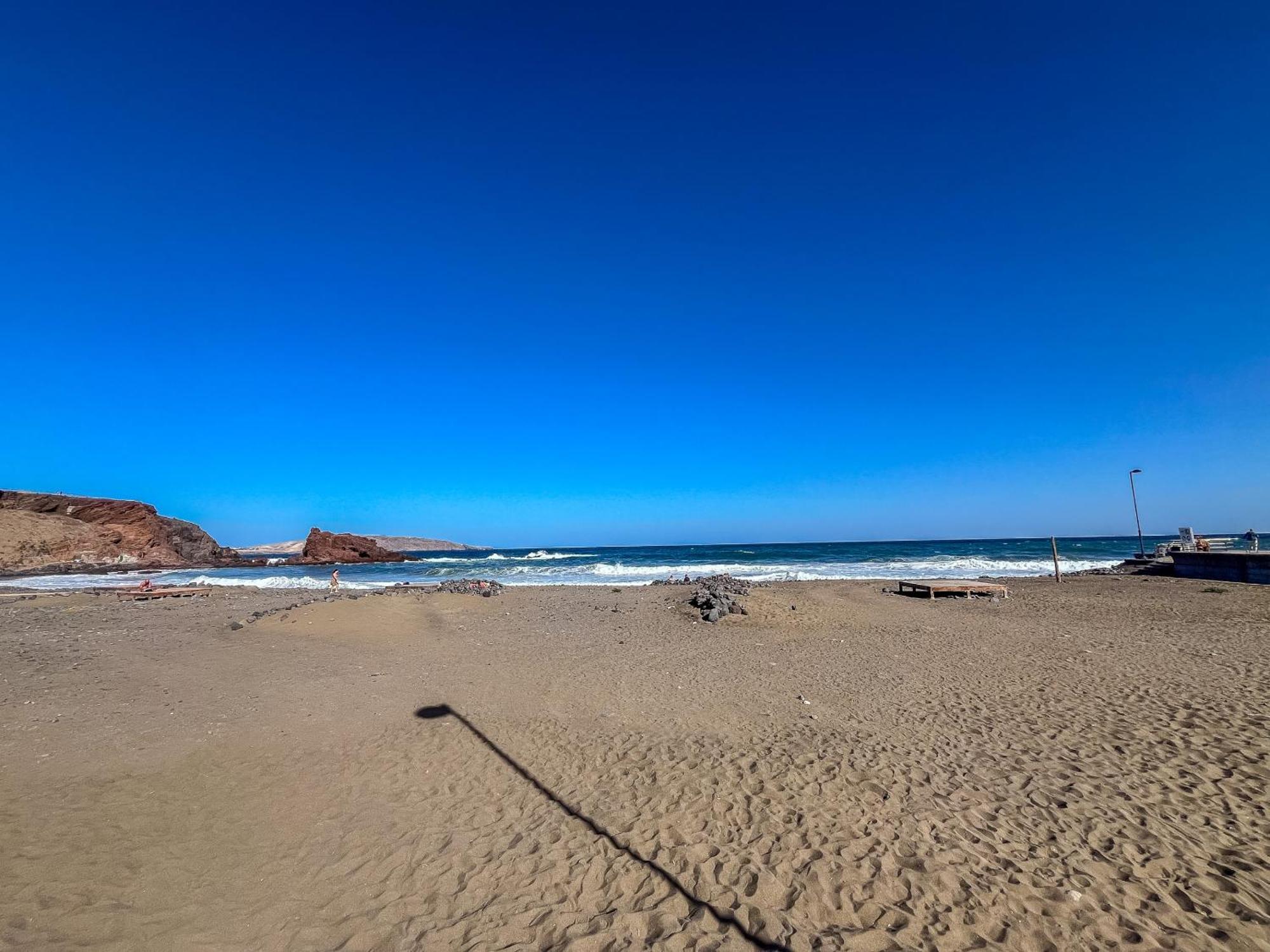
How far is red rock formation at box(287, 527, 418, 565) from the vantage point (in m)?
75.7

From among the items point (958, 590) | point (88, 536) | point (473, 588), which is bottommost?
point (958, 590)

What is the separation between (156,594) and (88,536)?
144ft

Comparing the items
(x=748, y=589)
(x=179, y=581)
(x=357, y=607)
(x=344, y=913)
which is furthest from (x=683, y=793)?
(x=179, y=581)

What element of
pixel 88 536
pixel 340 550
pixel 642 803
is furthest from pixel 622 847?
pixel 340 550

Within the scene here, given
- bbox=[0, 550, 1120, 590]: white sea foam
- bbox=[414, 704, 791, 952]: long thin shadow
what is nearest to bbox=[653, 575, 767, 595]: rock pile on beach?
bbox=[0, 550, 1120, 590]: white sea foam

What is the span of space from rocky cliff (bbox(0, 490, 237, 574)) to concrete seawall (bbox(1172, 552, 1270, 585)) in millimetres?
A: 76654

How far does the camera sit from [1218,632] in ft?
42.7

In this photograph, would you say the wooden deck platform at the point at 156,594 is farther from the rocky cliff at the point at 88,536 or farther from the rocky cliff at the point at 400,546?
the rocky cliff at the point at 400,546

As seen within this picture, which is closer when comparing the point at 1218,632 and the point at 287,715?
the point at 287,715

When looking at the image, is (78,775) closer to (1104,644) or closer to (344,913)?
(344,913)

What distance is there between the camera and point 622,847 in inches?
187

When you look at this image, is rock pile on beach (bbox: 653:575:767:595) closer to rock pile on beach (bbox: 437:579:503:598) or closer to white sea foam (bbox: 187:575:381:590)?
rock pile on beach (bbox: 437:579:503:598)

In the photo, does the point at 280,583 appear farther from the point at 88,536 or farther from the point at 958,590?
the point at 958,590

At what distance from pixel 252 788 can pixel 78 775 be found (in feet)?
6.26
